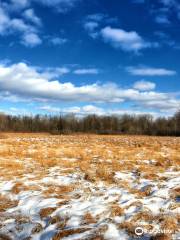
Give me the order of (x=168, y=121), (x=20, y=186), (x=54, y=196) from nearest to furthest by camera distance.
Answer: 1. (x=54, y=196)
2. (x=20, y=186)
3. (x=168, y=121)

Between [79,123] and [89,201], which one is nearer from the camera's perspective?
[89,201]

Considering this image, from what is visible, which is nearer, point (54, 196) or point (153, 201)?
point (153, 201)

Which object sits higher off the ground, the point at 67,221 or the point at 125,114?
the point at 125,114

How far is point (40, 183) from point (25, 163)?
141 inches

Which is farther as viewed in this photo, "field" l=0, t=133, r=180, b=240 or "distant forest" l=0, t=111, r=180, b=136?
"distant forest" l=0, t=111, r=180, b=136

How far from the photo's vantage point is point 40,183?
28.8ft

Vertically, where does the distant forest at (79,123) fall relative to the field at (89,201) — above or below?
above

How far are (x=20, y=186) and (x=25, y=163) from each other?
12.0 feet

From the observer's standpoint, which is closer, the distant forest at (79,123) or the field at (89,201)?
the field at (89,201)

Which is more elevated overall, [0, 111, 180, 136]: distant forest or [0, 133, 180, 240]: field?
[0, 111, 180, 136]: distant forest

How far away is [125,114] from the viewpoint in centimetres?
9731

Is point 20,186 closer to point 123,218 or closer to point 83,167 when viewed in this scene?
point 83,167

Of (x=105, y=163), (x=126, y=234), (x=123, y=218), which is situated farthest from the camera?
(x=105, y=163)

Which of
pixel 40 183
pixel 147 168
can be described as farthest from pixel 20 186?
pixel 147 168
